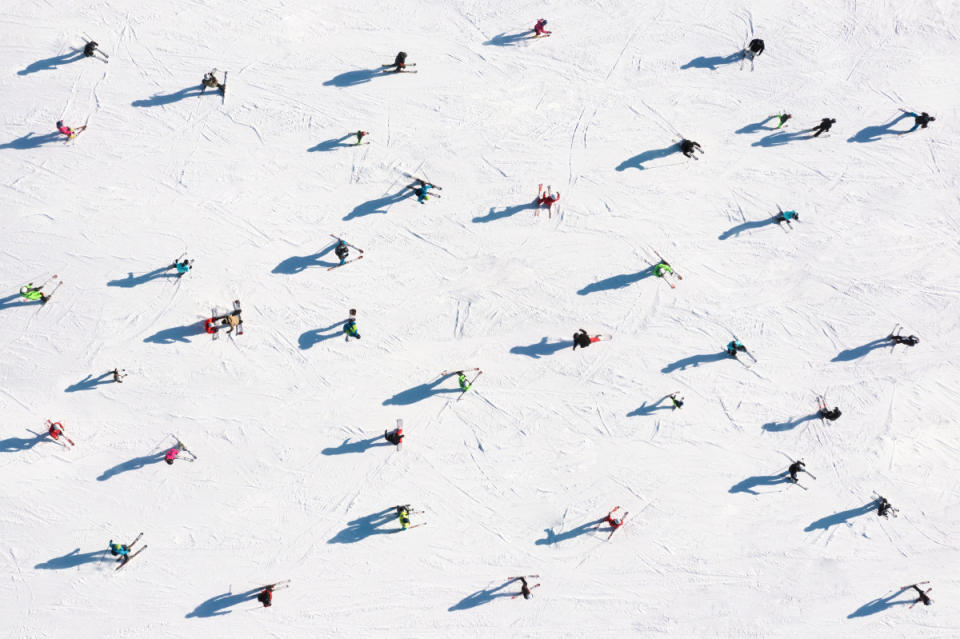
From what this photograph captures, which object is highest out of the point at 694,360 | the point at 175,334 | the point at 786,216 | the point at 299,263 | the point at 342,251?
the point at 786,216

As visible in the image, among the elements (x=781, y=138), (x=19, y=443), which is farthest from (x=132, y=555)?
(x=781, y=138)

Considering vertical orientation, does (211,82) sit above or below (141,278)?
above

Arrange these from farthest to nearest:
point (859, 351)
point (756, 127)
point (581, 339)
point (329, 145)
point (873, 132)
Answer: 1. point (873, 132)
2. point (756, 127)
3. point (859, 351)
4. point (329, 145)
5. point (581, 339)

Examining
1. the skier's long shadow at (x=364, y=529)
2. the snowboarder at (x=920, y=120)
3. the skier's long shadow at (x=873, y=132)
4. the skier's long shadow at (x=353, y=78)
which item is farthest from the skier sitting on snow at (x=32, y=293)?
the snowboarder at (x=920, y=120)

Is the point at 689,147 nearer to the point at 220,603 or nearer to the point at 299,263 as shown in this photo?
the point at 299,263

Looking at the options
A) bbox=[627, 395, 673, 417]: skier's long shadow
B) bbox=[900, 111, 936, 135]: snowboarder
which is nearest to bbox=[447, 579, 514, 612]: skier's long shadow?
bbox=[627, 395, 673, 417]: skier's long shadow

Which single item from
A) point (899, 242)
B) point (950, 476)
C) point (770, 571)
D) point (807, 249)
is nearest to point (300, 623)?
point (770, 571)

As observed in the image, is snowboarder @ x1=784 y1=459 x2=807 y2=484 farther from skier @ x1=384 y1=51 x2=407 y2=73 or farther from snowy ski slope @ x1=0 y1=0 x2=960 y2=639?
skier @ x1=384 y1=51 x2=407 y2=73
